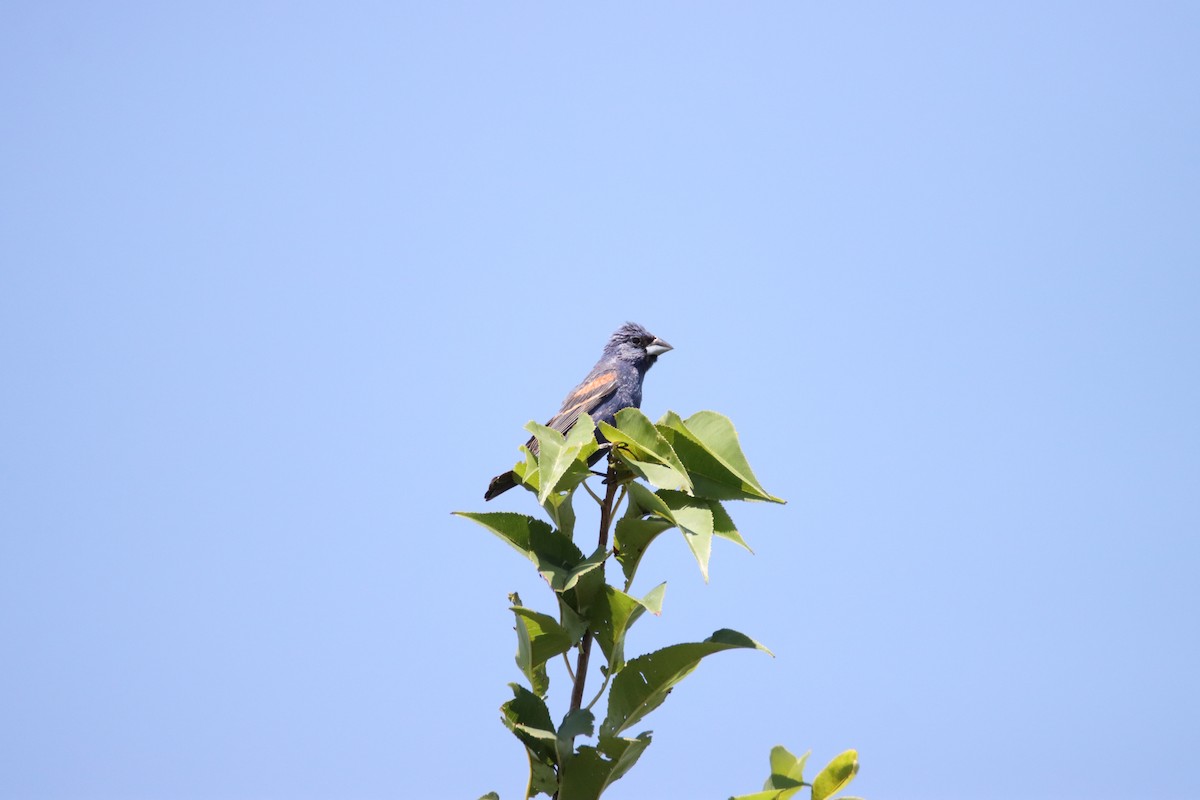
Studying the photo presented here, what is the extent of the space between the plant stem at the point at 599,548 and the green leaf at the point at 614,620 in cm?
5

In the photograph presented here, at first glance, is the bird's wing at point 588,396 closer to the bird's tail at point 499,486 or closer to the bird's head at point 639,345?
the bird's head at point 639,345

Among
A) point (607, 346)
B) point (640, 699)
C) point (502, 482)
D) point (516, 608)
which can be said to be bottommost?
point (640, 699)

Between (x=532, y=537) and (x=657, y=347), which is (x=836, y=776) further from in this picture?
(x=657, y=347)

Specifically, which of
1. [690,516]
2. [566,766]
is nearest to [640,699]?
[566,766]

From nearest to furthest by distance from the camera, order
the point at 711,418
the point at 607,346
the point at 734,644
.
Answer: the point at 734,644 < the point at 711,418 < the point at 607,346

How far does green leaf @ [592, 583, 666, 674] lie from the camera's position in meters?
3.59

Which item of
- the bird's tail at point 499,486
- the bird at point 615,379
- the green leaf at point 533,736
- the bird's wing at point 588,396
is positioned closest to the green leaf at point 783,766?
the green leaf at point 533,736

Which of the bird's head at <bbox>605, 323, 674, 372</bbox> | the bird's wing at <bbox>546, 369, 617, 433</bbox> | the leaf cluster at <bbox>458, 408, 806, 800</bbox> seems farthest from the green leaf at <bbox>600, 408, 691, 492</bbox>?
the bird's head at <bbox>605, 323, 674, 372</bbox>

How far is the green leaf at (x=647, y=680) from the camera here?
357 cm

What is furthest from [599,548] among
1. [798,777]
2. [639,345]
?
[639,345]

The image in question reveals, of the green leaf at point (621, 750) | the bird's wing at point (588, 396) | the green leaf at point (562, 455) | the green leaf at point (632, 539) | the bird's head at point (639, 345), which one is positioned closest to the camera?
the green leaf at point (621, 750)

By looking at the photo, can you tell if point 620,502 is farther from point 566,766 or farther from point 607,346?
point 607,346

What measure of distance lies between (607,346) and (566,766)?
754cm

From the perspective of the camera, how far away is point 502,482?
7637mm
